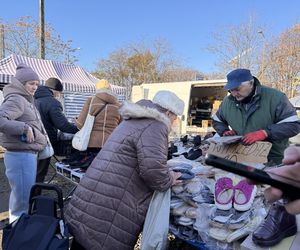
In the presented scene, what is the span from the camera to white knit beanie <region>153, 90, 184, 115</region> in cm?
212

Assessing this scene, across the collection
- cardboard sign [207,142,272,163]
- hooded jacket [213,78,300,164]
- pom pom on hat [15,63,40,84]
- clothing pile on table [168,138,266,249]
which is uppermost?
Result: pom pom on hat [15,63,40,84]

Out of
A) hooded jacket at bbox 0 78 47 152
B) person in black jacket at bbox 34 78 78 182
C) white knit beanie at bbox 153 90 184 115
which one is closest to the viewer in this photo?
white knit beanie at bbox 153 90 184 115

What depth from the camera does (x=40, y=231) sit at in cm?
180

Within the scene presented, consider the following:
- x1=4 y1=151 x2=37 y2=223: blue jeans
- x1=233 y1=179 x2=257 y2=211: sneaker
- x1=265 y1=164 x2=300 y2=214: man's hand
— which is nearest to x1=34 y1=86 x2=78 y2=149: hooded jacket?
x1=4 y1=151 x2=37 y2=223: blue jeans

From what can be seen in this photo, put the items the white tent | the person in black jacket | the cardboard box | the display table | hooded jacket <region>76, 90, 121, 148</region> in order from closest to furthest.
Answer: the cardboard box, the display table, hooded jacket <region>76, 90, 121, 148</region>, the person in black jacket, the white tent

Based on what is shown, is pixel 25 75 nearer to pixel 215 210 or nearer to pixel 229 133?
pixel 229 133

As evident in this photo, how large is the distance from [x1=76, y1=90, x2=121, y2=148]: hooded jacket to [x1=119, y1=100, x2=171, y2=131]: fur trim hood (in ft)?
4.27

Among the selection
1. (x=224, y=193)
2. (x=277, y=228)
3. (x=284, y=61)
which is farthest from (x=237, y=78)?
(x=284, y=61)

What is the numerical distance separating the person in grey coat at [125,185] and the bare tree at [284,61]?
16.1 metres

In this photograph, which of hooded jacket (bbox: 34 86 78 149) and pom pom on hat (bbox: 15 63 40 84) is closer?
pom pom on hat (bbox: 15 63 40 84)

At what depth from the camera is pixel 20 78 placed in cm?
276

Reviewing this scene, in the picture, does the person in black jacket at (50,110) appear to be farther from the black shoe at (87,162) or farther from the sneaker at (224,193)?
the sneaker at (224,193)

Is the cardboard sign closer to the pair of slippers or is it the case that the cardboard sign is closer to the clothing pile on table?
the clothing pile on table

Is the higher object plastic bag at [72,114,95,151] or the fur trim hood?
the fur trim hood
